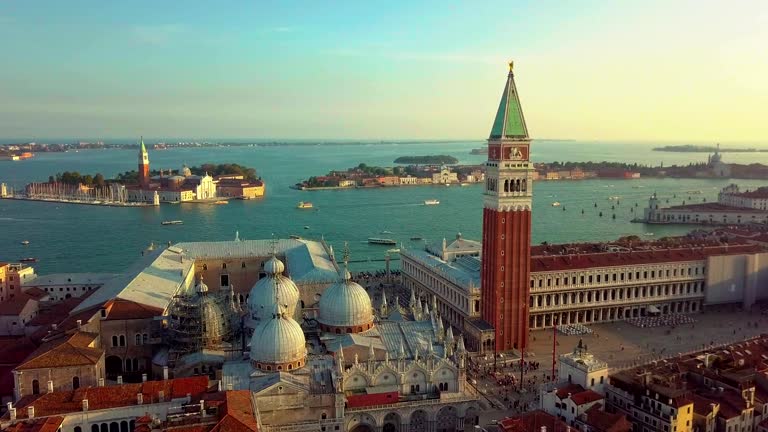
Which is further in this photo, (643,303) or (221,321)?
(643,303)

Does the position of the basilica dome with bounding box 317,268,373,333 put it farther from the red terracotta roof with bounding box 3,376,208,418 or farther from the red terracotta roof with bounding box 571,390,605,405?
the red terracotta roof with bounding box 571,390,605,405

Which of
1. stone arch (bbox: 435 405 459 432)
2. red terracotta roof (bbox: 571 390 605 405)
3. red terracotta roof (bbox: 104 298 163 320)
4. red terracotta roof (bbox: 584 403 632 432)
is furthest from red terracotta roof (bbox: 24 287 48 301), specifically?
red terracotta roof (bbox: 584 403 632 432)

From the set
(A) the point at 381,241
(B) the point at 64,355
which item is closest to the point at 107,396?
(B) the point at 64,355

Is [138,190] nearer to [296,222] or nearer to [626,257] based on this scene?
[296,222]

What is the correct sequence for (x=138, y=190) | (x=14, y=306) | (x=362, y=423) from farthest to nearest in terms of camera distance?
1. (x=138, y=190)
2. (x=14, y=306)
3. (x=362, y=423)

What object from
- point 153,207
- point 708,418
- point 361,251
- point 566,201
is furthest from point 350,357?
point 566,201

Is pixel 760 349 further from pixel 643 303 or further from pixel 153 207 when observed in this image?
pixel 153 207
